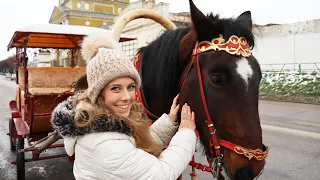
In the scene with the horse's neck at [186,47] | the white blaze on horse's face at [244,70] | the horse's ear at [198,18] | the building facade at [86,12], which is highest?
the building facade at [86,12]

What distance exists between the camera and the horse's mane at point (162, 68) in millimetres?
2221

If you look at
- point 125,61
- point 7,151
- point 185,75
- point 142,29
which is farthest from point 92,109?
point 142,29

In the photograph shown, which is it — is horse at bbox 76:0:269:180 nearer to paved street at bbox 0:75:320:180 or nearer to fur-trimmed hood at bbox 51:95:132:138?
fur-trimmed hood at bbox 51:95:132:138

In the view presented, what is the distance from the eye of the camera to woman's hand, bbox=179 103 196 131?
187 centimetres

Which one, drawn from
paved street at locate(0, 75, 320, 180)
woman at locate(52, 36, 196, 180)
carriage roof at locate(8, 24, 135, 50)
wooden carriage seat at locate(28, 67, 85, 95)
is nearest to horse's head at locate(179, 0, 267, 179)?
woman at locate(52, 36, 196, 180)

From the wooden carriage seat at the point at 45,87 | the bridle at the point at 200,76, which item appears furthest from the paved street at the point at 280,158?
the bridle at the point at 200,76

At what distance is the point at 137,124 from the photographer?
5.76ft

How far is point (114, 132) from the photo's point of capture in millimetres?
1599

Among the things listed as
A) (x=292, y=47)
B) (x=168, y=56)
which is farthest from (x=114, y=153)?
(x=292, y=47)

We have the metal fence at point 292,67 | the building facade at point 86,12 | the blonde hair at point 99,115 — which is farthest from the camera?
the building facade at point 86,12

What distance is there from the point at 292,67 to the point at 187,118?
67.6ft

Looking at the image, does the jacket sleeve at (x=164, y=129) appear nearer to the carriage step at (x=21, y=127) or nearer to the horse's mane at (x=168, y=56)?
the horse's mane at (x=168, y=56)

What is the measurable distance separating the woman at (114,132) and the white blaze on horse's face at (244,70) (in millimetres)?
428

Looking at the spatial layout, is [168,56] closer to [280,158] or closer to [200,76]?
[200,76]
